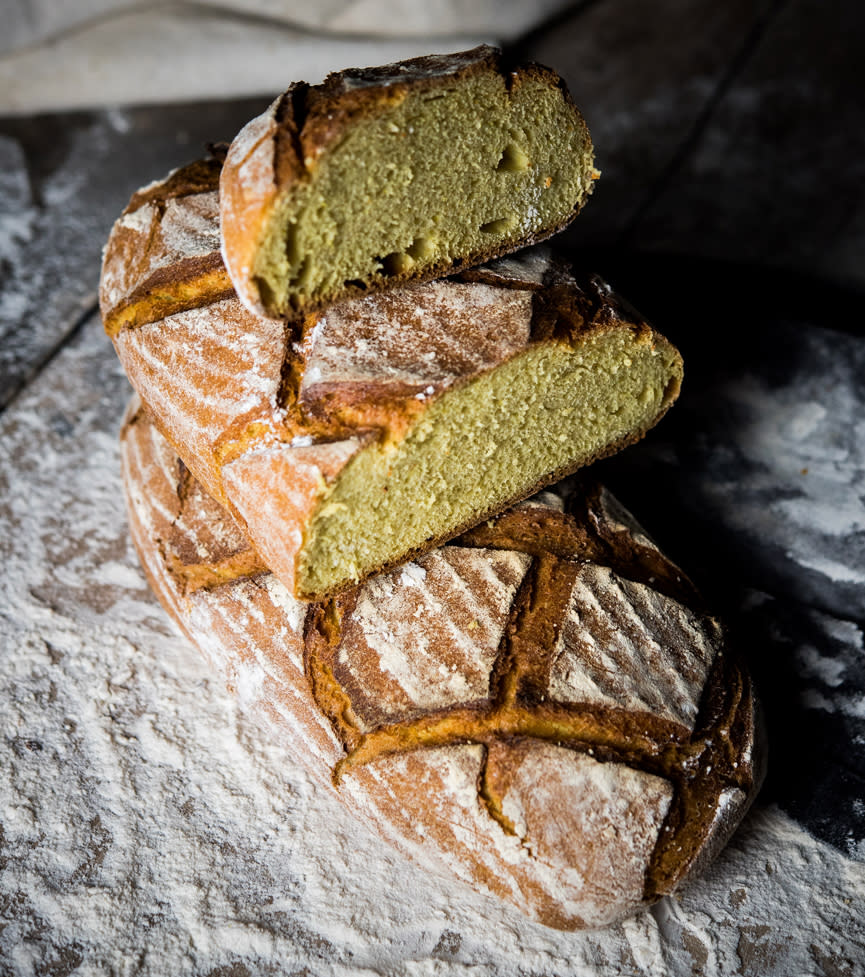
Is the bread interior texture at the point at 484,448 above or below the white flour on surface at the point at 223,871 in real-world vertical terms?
above

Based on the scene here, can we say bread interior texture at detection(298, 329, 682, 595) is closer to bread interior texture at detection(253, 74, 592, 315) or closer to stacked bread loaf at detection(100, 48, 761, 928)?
stacked bread loaf at detection(100, 48, 761, 928)

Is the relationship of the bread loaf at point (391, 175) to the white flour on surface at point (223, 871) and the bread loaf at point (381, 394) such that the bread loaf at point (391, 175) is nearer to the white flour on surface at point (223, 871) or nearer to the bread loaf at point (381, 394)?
the bread loaf at point (381, 394)

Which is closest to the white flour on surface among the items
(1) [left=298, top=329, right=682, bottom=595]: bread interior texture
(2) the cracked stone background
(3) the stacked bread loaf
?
(2) the cracked stone background

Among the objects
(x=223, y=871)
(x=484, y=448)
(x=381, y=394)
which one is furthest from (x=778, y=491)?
(x=223, y=871)

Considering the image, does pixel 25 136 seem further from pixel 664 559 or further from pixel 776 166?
pixel 664 559

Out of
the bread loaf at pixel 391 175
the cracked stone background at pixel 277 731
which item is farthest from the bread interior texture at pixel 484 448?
the cracked stone background at pixel 277 731
